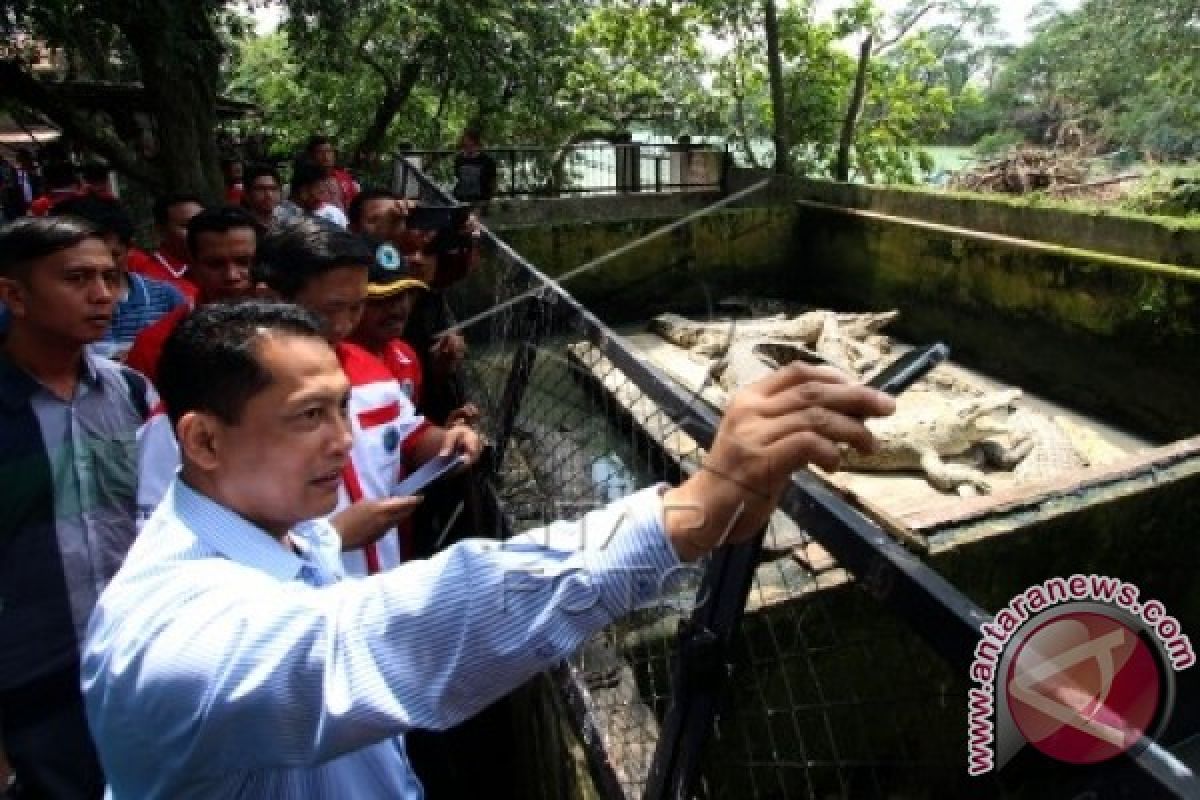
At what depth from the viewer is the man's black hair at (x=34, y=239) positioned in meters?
2.04

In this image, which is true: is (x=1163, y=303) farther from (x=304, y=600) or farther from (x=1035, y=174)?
(x=304, y=600)

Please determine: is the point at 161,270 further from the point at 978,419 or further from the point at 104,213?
the point at 978,419

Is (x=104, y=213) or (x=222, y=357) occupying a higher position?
(x=104, y=213)

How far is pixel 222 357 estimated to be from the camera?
1.10 meters

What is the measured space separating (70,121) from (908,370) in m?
7.64

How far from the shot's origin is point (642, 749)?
2.07 m

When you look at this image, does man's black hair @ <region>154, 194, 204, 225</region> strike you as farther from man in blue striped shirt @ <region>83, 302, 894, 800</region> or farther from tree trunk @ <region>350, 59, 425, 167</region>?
tree trunk @ <region>350, 59, 425, 167</region>

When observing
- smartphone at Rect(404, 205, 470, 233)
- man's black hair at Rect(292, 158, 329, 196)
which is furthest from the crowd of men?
man's black hair at Rect(292, 158, 329, 196)

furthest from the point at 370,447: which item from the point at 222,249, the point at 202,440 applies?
the point at 222,249

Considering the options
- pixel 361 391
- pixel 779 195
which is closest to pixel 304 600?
pixel 361 391

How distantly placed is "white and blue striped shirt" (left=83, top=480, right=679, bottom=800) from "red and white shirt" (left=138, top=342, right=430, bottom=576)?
3.53ft

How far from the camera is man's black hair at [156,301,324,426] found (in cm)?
110

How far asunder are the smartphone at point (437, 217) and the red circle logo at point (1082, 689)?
2867 mm

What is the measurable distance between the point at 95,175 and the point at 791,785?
7196mm
